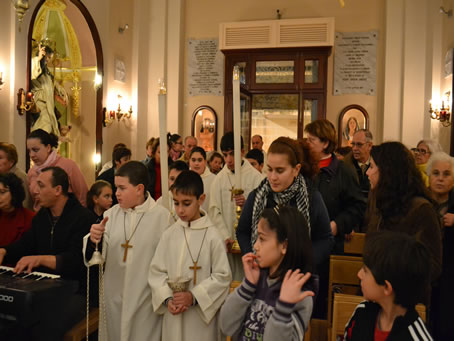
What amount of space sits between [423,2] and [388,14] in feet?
2.38

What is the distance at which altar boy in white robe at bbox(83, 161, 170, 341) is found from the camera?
2.98m

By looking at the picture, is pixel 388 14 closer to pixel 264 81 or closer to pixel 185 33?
pixel 264 81

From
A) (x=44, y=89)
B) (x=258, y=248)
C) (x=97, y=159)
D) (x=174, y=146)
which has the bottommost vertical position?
Result: (x=258, y=248)

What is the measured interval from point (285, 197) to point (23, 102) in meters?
5.41

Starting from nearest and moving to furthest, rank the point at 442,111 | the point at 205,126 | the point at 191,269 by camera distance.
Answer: the point at 191,269 < the point at 442,111 < the point at 205,126

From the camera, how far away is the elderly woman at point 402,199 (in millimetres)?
2328

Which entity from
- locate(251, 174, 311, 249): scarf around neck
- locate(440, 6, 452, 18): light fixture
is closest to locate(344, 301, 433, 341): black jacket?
locate(251, 174, 311, 249): scarf around neck

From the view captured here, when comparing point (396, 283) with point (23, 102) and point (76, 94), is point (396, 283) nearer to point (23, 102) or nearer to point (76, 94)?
point (23, 102)

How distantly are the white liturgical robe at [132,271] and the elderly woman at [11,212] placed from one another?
0.84m

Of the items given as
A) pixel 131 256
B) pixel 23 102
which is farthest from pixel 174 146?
pixel 131 256

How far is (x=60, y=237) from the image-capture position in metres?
3.05

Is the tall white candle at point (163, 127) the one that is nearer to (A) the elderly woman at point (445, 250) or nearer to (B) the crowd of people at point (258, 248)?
(B) the crowd of people at point (258, 248)

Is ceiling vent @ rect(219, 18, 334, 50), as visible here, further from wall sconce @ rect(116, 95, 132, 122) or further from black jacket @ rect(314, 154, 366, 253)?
black jacket @ rect(314, 154, 366, 253)

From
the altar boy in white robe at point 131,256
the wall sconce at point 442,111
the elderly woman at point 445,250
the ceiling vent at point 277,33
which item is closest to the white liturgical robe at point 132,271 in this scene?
the altar boy in white robe at point 131,256
